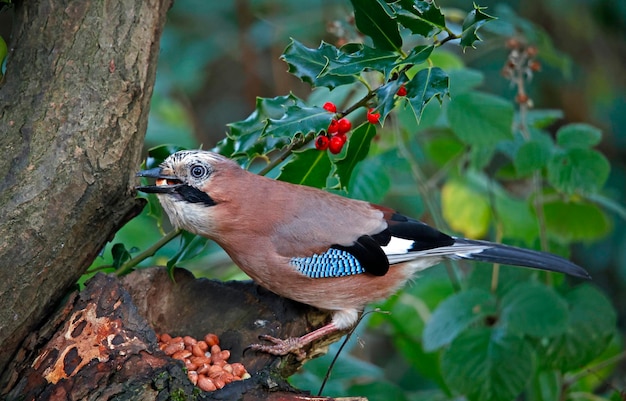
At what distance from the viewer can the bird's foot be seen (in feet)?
8.00

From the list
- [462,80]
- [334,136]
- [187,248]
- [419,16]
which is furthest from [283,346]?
[462,80]

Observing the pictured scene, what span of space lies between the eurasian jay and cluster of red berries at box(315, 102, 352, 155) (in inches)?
7.6

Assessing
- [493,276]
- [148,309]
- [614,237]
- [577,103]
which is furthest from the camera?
[577,103]

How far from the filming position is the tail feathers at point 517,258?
2.96 metres

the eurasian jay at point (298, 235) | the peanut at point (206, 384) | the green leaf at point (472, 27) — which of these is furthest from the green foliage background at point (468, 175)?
the peanut at point (206, 384)

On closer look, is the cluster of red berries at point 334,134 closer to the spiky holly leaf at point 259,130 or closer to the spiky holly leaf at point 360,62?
the spiky holly leaf at point 259,130

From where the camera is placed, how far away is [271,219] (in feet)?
8.88

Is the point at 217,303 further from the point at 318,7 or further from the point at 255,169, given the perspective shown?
the point at 318,7

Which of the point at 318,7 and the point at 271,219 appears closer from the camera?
the point at 271,219

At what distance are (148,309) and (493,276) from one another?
1664 mm

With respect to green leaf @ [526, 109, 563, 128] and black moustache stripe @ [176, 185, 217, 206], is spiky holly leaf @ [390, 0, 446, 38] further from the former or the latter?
green leaf @ [526, 109, 563, 128]

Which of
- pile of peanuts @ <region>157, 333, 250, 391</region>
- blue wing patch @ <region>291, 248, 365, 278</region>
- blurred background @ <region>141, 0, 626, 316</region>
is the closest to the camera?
pile of peanuts @ <region>157, 333, 250, 391</region>

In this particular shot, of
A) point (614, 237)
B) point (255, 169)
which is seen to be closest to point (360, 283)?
point (255, 169)

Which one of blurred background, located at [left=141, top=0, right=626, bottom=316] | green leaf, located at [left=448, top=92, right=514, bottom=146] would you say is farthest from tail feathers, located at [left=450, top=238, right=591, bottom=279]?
blurred background, located at [left=141, top=0, right=626, bottom=316]
